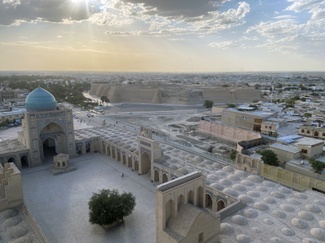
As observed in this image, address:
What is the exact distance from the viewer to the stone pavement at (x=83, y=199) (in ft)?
53.1

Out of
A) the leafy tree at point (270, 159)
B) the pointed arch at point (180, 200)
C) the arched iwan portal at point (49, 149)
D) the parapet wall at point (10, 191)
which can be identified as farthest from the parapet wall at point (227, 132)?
the parapet wall at point (10, 191)

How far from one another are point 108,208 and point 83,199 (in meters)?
5.03

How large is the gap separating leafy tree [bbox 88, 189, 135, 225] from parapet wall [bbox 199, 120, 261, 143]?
73.1ft

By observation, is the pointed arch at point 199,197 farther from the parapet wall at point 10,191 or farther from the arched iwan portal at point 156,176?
the parapet wall at point 10,191

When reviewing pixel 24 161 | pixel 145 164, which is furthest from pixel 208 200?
pixel 24 161

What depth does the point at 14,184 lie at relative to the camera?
16.7m

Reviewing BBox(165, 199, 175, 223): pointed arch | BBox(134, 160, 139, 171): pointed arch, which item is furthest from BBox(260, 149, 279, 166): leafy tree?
BBox(165, 199, 175, 223): pointed arch

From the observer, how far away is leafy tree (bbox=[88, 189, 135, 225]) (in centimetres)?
1617

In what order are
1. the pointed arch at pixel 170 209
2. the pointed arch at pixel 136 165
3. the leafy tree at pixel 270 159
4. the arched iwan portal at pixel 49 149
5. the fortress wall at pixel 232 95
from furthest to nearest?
the fortress wall at pixel 232 95 < the arched iwan portal at pixel 49 149 < the pointed arch at pixel 136 165 < the leafy tree at pixel 270 159 < the pointed arch at pixel 170 209

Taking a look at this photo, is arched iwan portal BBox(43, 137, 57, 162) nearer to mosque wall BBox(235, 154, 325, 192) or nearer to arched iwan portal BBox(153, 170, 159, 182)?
arched iwan portal BBox(153, 170, 159, 182)

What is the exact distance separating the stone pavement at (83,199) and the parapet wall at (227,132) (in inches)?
704

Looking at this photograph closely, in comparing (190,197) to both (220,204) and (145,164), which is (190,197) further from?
(145,164)

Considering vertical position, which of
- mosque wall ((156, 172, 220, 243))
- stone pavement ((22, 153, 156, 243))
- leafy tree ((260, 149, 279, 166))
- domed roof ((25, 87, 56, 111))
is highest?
domed roof ((25, 87, 56, 111))

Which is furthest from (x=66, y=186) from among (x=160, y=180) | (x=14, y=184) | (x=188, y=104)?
(x=188, y=104)
